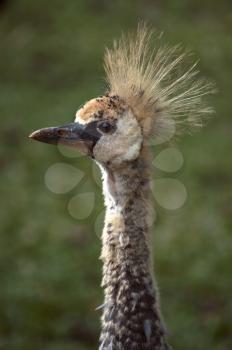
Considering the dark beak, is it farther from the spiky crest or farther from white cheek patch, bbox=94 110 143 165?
the spiky crest

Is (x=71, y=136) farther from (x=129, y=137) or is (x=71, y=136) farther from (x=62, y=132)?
(x=129, y=137)

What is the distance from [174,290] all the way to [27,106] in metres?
2.80

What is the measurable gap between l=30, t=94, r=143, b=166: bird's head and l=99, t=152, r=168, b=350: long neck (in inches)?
2.1

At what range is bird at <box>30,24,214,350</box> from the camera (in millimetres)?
3129

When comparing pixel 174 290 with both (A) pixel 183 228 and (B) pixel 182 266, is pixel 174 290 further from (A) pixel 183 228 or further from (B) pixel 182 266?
(A) pixel 183 228

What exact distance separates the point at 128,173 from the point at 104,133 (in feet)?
0.56

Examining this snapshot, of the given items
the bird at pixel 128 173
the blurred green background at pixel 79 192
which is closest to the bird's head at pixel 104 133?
the bird at pixel 128 173

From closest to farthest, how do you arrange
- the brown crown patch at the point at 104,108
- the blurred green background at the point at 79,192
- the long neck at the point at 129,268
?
the long neck at the point at 129,268 < the brown crown patch at the point at 104,108 < the blurred green background at the point at 79,192

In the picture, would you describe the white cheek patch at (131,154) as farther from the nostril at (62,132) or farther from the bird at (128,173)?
the nostril at (62,132)

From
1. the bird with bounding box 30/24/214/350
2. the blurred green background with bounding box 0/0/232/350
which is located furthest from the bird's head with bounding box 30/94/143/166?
the blurred green background with bounding box 0/0/232/350

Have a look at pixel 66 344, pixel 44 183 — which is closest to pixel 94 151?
pixel 66 344

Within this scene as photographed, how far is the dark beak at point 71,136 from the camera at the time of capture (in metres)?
3.25

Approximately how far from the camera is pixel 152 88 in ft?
10.8

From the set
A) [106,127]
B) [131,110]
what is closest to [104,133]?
[106,127]
